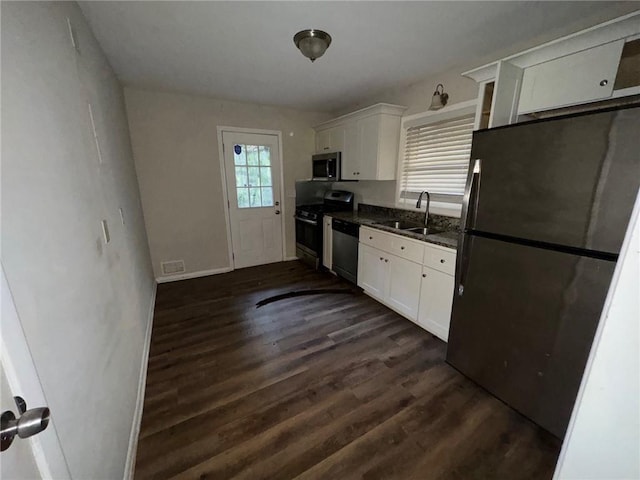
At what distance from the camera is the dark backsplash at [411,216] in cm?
268

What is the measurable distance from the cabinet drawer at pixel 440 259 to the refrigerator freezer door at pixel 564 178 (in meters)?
0.51

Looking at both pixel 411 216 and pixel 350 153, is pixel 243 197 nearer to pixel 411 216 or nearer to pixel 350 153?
pixel 350 153

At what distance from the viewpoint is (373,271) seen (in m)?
2.97

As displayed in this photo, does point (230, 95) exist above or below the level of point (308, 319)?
above

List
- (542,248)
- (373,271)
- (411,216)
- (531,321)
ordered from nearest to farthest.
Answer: (542,248) < (531,321) < (373,271) < (411,216)

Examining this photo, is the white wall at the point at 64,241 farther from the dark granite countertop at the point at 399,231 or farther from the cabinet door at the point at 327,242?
the cabinet door at the point at 327,242

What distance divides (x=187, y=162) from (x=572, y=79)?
3738 mm

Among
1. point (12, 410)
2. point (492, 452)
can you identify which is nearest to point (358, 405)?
point (492, 452)

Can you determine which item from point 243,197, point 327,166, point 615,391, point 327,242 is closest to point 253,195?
point 243,197

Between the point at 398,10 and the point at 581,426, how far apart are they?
2.17 m

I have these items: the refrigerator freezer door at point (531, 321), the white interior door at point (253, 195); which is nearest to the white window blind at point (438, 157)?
the refrigerator freezer door at point (531, 321)

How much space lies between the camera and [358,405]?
168 cm

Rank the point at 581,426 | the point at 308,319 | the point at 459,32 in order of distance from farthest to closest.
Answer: the point at 308,319, the point at 459,32, the point at 581,426

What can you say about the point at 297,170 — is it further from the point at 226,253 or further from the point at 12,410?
the point at 12,410
